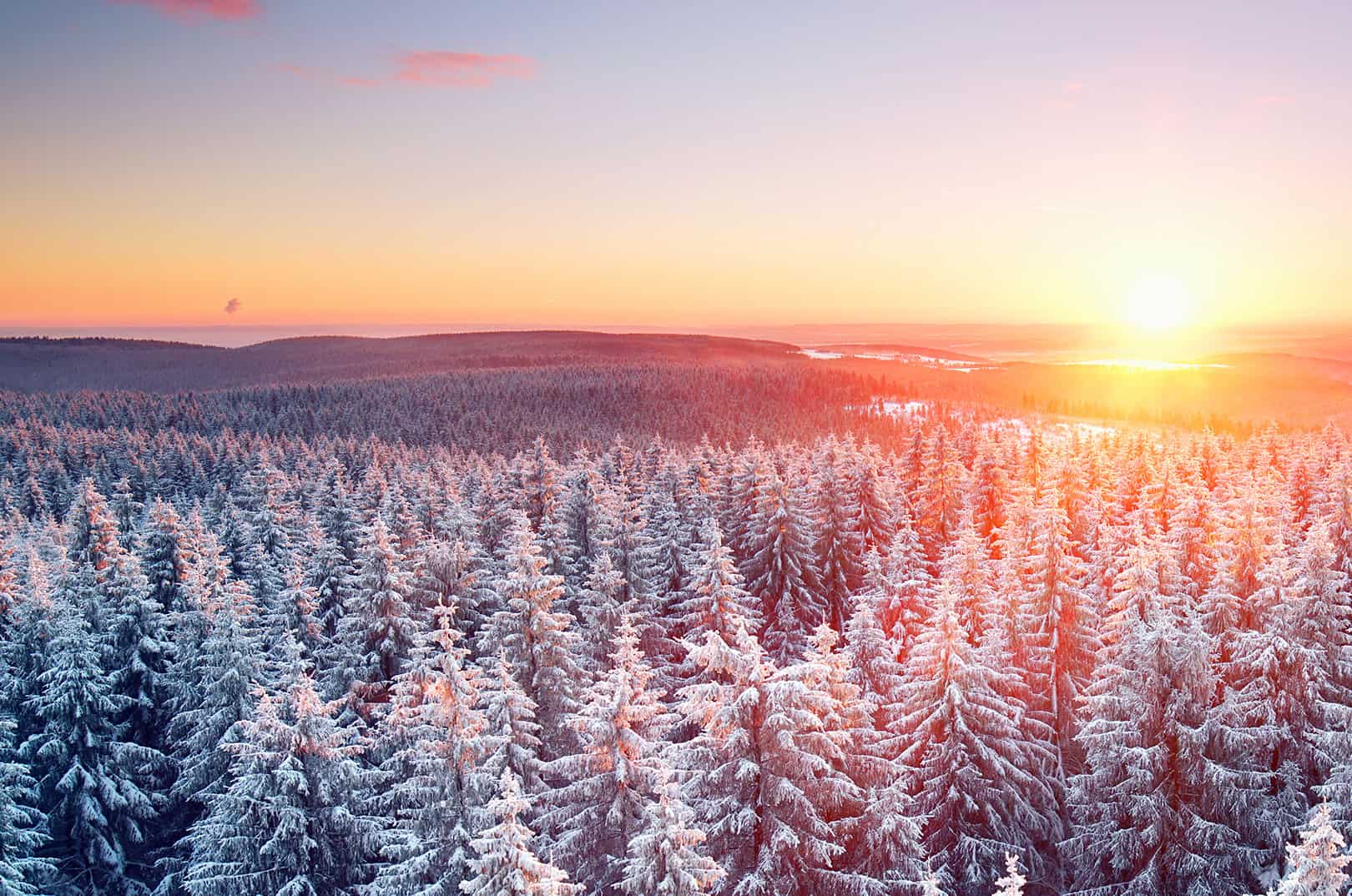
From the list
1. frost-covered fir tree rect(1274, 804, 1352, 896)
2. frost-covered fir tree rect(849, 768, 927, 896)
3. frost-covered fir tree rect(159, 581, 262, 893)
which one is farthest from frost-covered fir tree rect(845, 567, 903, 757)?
frost-covered fir tree rect(159, 581, 262, 893)

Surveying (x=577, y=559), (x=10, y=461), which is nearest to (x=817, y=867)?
(x=577, y=559)

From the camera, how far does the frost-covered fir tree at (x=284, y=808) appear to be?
18.4 metres

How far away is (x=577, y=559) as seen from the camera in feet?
129

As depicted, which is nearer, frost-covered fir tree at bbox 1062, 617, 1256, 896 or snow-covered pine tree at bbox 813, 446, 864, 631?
frost-covered fir tree at bbox 1062, 617, 1256, 896

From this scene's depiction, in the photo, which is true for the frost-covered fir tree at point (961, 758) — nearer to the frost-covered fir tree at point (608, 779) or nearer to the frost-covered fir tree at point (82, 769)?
the frost-covered fir tree at point (608, 779)

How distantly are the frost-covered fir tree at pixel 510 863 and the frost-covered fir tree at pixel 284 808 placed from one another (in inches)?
280

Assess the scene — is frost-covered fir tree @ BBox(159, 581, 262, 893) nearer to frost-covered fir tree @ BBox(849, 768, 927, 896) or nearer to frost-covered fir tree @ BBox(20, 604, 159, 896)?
frost-covered fir tree @ BBox(20, 604, 159, 896)

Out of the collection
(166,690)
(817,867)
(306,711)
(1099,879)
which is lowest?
(1099,879)

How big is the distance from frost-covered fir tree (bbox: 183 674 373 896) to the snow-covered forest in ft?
0.31

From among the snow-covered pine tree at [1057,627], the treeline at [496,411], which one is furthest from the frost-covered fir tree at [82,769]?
the treeline at [496,411]

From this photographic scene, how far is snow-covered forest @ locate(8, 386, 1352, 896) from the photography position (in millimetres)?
15898

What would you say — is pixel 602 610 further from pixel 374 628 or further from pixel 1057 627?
pixel 1057 627

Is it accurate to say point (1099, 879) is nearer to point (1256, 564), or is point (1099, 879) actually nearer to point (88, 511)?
point (1256, 564)

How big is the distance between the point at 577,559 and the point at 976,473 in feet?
90.7
